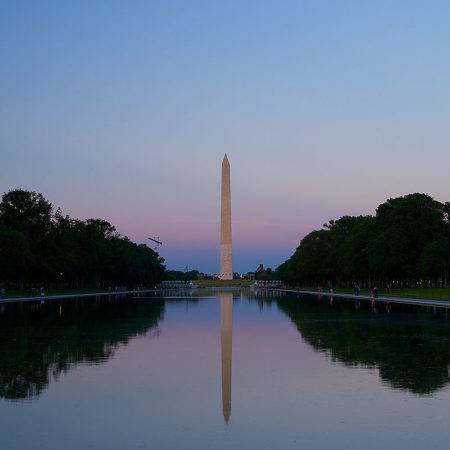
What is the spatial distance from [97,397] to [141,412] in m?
1.45

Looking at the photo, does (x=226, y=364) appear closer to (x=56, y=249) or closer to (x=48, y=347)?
(x=48, y=347)

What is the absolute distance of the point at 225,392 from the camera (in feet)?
36.9

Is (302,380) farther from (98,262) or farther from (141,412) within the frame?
(98,262)

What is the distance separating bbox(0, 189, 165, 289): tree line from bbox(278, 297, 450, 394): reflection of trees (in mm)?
52567

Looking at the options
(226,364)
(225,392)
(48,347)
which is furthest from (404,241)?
(225,392)

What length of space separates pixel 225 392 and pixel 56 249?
77.3m

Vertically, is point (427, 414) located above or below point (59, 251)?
below

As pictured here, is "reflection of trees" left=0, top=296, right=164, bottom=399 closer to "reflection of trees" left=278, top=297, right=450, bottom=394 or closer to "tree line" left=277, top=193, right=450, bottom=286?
"reflection of trees" left=278, top=297, right=450, bottom=394

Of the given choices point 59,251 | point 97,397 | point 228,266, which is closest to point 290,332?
point 97,397

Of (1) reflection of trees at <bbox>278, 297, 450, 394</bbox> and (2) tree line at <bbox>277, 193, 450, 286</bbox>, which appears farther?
(2) tree line at <bbox>277, 193, 450, 286</bbox>

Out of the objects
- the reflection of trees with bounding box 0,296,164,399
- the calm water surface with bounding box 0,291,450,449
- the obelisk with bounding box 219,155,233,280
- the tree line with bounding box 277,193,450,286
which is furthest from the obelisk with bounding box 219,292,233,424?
the obelisk with bounding box 219,155,233,280

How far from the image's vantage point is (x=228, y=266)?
126 meters

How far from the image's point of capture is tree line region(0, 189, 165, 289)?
71.9m

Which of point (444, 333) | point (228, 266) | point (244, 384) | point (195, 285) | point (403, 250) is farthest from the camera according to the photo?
point (195, 285)
